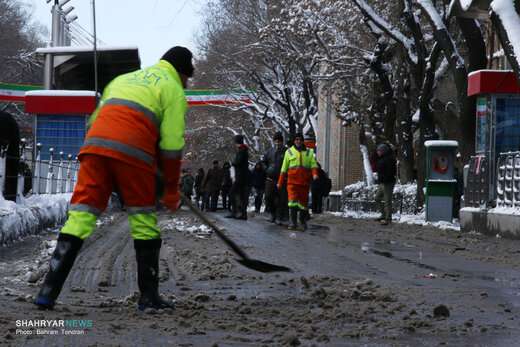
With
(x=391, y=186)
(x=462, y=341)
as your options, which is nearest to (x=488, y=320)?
(x=462, y=341)

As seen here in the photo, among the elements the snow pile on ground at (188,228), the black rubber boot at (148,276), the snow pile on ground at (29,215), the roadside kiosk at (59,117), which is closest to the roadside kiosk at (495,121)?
the snow pile on ground at (188,228)

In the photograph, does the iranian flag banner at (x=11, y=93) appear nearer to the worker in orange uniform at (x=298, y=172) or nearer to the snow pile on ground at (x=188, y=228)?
the snow pile on ground at (x=188, y=228)

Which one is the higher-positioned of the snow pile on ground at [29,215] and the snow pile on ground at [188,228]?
the snow pile on ground at [29,215]

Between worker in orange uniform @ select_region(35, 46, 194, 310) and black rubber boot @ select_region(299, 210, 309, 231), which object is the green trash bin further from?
worker in orange uniform @ select_region(35, 46, 194, 310)

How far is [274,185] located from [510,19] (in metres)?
6.73

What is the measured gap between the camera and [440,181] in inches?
977

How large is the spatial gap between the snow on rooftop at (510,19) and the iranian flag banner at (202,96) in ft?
121

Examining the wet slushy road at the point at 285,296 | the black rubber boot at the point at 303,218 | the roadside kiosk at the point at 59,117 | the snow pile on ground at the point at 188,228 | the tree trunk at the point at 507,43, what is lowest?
the wet slushy road at the point at 285,296

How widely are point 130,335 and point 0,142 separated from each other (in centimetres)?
989

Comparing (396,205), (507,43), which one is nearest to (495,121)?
(507,43)

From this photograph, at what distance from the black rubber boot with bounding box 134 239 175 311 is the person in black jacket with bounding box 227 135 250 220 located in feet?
56.3

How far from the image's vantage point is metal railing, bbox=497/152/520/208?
18766mm

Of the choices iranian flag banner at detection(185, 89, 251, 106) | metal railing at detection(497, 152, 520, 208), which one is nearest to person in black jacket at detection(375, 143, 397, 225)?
metal railing at detection(497, 152, 520, 208)

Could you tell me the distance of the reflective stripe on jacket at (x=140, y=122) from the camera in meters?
7.00
